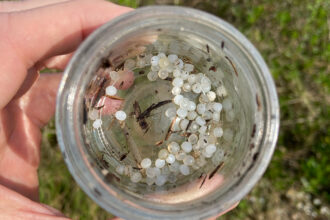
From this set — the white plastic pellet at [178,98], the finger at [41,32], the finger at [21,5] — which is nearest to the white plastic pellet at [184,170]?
the white plastic pellet at [178,98]

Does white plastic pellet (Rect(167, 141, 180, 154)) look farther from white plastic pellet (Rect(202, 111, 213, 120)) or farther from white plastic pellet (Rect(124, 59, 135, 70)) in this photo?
white plastic pellet (Rect(124, 59, 135, 70))

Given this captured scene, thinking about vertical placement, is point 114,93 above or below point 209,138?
above

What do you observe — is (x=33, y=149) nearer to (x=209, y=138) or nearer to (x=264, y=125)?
(x=209, y=138)

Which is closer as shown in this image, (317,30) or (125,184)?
(125,184)

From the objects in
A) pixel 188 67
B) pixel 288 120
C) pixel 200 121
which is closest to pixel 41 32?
pixel 188 67

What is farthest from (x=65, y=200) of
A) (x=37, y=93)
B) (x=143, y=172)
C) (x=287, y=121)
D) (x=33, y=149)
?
(x=287, y=121)

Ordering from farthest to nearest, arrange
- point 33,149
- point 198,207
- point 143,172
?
1. point 33,149
2. point 143,172
3. point 198,207

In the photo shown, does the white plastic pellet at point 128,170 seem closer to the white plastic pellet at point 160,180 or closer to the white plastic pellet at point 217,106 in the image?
the white plastic pellet at point 160,180

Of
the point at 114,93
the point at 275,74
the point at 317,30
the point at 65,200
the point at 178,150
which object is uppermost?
the point at 114,93

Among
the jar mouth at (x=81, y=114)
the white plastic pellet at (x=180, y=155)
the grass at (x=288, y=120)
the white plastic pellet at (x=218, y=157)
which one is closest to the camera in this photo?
the jar mouth at (x=81, y=114)
